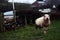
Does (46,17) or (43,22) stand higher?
(46,17)

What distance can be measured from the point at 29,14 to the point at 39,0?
0.31m

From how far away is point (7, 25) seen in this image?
6900cm

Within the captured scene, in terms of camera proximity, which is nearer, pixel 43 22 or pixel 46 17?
pixel 46 17

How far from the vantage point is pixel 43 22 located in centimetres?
6912

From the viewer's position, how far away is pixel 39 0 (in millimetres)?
68875

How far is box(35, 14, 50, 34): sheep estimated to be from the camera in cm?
6894

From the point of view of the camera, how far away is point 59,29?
226 feet

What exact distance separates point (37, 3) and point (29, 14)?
0.25m

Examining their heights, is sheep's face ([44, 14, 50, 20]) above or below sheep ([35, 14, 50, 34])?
above

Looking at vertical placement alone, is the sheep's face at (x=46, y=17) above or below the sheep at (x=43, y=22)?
above

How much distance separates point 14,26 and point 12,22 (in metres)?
0.08

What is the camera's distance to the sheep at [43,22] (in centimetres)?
6894

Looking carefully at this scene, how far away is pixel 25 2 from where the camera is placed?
68875mm

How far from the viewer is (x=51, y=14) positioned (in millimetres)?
68875
